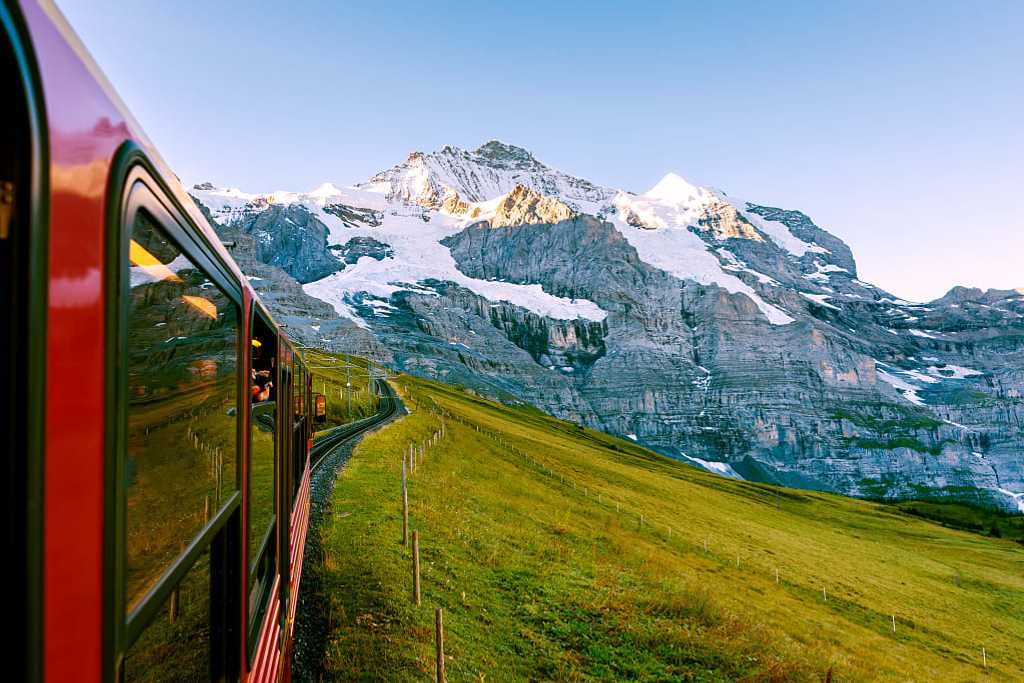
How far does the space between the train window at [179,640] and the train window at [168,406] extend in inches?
8.3

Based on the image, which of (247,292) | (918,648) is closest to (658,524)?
(918,648)

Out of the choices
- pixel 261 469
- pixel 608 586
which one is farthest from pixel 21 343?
pixel 608 586

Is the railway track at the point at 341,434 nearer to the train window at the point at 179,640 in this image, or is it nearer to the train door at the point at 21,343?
the train window at the point at 179,640

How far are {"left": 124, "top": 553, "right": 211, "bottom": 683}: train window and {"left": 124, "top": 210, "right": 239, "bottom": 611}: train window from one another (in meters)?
0.21

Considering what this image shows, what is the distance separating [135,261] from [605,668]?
15378mm

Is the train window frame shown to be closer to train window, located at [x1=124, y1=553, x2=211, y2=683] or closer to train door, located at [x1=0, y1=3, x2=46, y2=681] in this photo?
train window, located at [x1=124, y1=553, x2=211, y2=683]

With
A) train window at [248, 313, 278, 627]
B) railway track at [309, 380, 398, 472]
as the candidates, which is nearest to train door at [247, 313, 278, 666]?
train window at [248, 313, 278, 627]

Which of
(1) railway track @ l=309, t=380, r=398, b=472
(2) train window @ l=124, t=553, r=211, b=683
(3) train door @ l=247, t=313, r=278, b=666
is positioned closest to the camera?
(2) train window @ l=124, t=553, r=211, b=683

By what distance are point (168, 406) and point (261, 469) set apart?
3200mm

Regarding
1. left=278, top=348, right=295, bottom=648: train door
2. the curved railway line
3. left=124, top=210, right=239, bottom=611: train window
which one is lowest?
the curved railway line

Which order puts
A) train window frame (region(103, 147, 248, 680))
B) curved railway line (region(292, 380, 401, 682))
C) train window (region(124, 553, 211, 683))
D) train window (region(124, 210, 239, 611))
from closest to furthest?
1. train window frame (region(103, 147, 248, 680))
2. train window (region(124, 210, 239, 611))
3. train window (region(124, 553, 211, 683))
4. curved railway line (region(292, 380, 401, 682))

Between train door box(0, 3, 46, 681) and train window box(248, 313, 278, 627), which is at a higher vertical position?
train door box(0, 3, 46, 681)

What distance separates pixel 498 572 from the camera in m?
18.7

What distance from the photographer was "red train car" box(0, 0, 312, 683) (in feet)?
4.51
